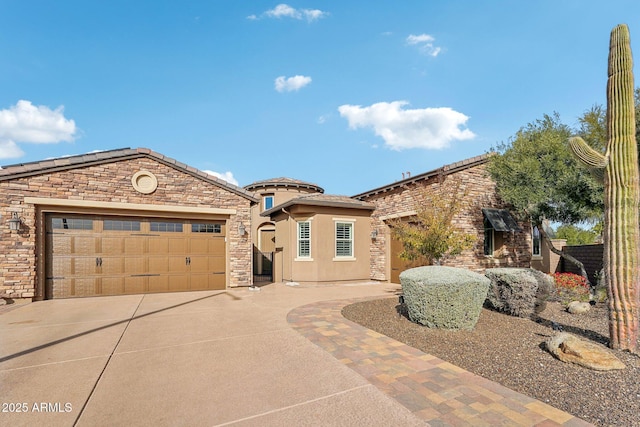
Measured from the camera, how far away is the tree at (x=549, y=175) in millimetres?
9438

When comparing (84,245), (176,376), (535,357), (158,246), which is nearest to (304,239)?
(158,246)

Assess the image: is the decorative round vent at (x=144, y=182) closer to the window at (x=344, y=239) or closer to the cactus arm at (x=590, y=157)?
the window at (x=344, y=239)

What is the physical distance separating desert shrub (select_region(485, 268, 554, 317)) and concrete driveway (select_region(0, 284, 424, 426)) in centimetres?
456

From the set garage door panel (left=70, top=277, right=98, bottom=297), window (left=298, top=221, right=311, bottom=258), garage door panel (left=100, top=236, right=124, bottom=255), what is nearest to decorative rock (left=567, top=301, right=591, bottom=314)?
window (left=298, top=221, right=311, bottom=258)

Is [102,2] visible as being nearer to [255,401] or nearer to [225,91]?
[225,91]

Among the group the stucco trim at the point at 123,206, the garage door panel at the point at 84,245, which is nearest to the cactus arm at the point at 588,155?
the stucco trim at the point at 123,206

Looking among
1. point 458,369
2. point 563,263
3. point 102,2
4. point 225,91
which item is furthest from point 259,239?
point 458,369

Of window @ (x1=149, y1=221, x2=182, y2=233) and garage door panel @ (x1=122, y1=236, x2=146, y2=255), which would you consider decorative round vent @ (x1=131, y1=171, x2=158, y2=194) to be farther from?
garage door panel @ (x1=122, y1=236, x2=146, y2=255)

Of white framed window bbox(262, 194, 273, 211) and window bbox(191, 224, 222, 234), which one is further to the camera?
white framed window bbox(262, 194, 273, 211)

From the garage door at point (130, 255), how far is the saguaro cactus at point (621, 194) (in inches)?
418

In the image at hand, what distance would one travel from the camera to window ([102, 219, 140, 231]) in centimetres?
1019

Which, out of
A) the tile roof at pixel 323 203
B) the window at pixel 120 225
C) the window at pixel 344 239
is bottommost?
the window at pixel 344 239

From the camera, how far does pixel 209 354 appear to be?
4707 mm

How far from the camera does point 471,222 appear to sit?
11664mm
